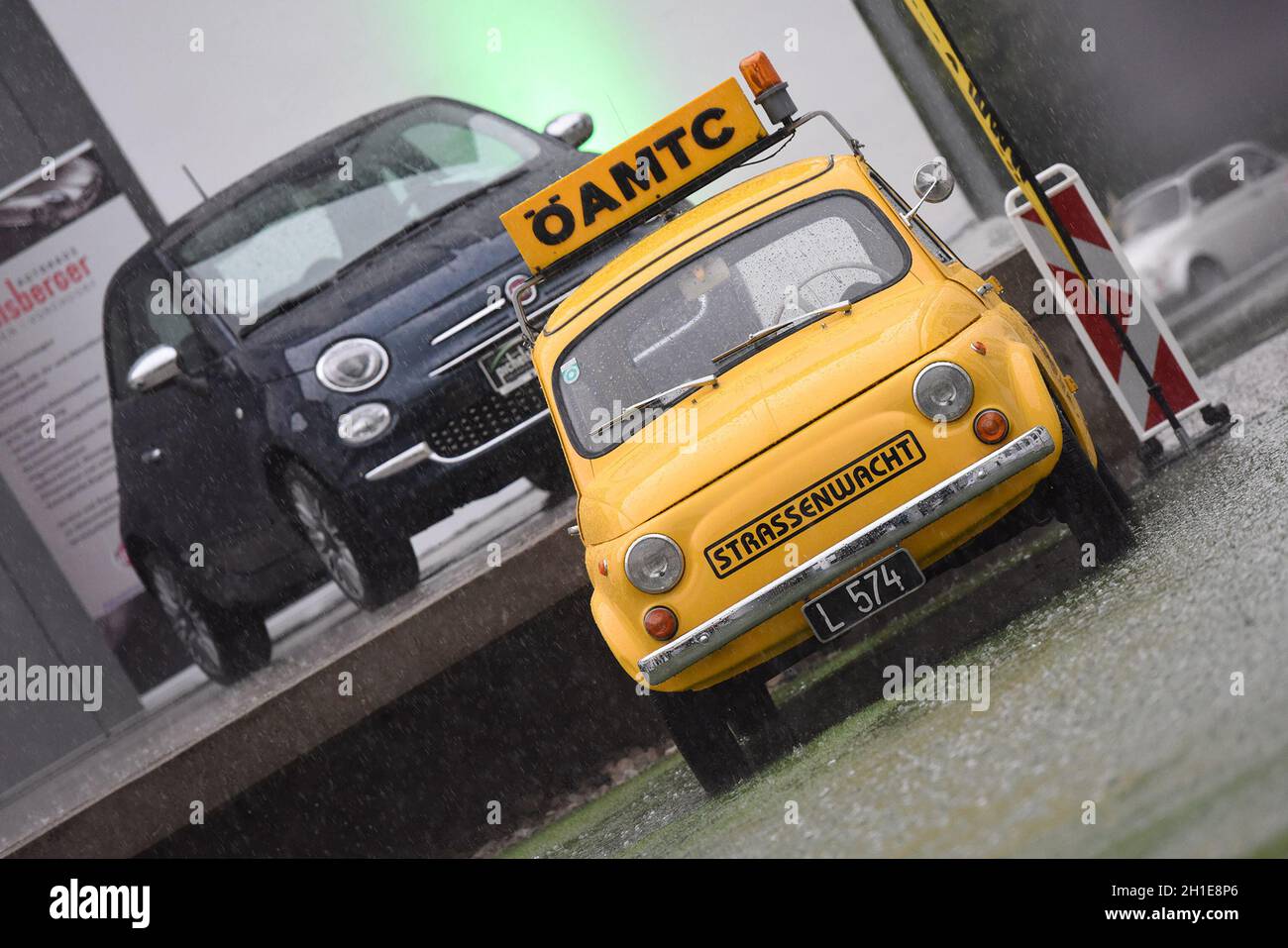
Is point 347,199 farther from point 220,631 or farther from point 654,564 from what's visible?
point 654,564

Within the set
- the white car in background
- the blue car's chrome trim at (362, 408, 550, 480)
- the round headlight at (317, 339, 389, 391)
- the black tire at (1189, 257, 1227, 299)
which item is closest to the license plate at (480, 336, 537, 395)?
the blue car's chrome trim at (362, 408, 550, 480)

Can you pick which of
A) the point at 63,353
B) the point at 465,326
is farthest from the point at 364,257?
the point at 63,353

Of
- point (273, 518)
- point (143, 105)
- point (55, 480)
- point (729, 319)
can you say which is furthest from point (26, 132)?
point (729, 319)

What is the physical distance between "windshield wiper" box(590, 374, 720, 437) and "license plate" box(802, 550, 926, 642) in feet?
3.14

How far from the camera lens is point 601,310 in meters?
6.36

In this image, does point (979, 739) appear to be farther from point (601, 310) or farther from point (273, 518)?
point (273, 518)

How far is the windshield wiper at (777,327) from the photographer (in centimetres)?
591

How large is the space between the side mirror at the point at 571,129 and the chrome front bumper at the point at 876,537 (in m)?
3.95

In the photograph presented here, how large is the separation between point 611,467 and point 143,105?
315 inches

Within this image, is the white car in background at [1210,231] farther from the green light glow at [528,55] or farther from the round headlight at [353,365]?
the round headlight at [353,365]

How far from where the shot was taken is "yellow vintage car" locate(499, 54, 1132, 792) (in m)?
5.33

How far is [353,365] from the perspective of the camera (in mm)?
7680

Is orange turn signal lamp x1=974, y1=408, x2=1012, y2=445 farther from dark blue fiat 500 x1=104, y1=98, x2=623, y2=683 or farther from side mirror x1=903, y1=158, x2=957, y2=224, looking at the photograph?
dark blue fiat 500 x1=104, y1=98, x2=623, y2=683

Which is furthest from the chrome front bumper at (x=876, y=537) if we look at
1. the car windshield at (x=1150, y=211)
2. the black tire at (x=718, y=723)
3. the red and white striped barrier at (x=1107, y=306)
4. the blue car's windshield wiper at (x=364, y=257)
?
the car windshield at (x=1150, y=211)
